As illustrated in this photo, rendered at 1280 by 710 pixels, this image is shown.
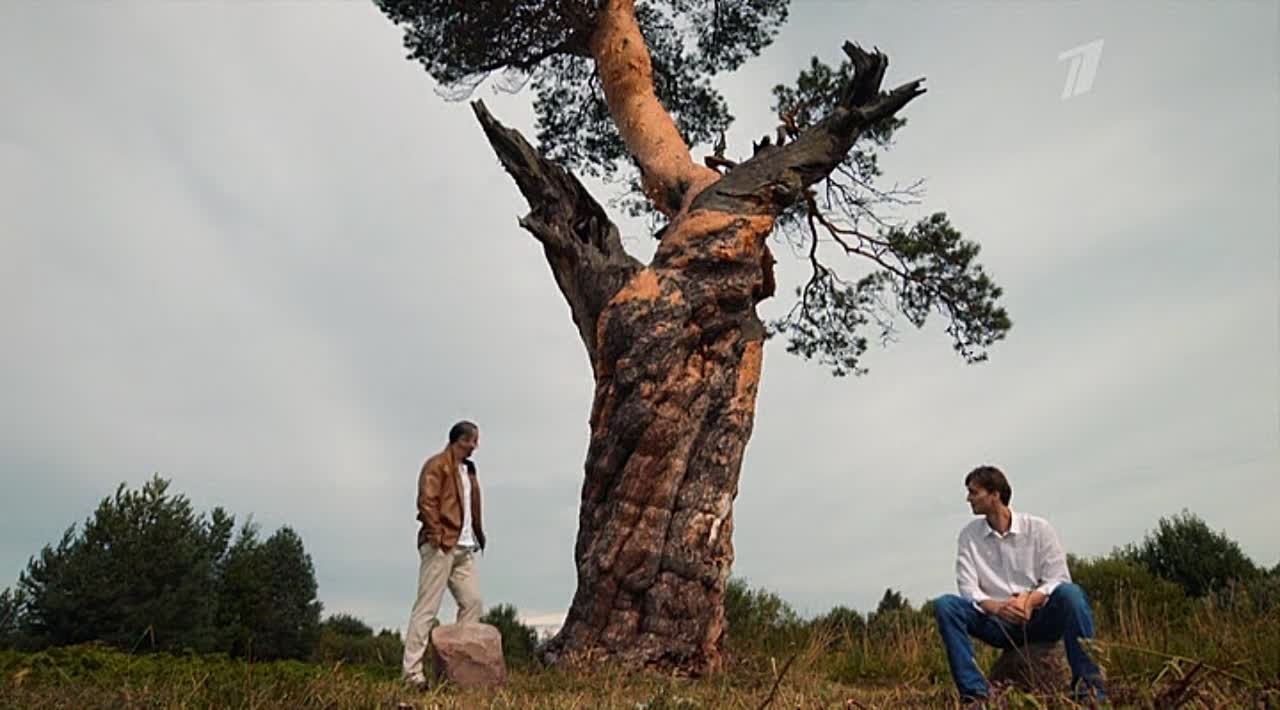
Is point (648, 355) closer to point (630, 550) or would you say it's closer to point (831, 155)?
point (630, 550)

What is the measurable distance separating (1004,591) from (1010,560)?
0.48 feet

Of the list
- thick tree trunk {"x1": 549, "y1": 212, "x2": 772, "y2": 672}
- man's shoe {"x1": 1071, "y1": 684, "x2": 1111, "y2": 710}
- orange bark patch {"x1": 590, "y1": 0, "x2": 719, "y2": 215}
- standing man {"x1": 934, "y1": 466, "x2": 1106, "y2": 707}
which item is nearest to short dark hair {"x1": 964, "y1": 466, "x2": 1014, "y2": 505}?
standing man {"x1": 934, "y1": 466, "x2": 1106, "y2": 707}

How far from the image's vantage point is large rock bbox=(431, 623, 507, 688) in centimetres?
548

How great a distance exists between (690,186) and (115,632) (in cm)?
932

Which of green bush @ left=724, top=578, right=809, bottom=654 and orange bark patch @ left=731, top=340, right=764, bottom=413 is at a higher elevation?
orange bark patch @ left=731, top=340, right=764, bottom=413

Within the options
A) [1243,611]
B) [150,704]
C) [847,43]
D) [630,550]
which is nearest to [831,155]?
[847,43]

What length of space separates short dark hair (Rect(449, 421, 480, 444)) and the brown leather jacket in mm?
113

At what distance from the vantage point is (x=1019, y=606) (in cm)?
405

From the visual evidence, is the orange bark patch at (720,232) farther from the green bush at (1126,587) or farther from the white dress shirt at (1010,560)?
the green bush at (1126,587)

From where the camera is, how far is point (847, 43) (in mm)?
8398

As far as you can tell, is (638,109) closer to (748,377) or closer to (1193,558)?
(748,377)

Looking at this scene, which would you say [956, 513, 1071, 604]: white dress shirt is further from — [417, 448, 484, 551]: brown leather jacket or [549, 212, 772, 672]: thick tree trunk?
[417, 448, 484, 551]: brown leather jacket

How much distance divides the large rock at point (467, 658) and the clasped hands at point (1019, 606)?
2860 mm

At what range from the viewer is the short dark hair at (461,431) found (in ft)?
20.9
